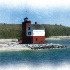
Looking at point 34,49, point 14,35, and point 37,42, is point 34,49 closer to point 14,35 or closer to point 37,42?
point 37,42

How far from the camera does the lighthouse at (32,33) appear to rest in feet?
184

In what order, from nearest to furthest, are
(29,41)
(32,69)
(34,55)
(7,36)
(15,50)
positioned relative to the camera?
(32,69) → (34,55) → (15,50) → (29,41) → (7,36)

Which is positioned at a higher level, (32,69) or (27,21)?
(27,21)

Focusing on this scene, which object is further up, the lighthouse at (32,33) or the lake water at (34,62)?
the lighthouse at (32,33)

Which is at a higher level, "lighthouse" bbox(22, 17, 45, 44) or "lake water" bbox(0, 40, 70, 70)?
"lighthouse" bbox(22, 17, 45, 44)

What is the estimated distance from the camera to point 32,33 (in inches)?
2226

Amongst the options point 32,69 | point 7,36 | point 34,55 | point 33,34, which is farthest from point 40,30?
point 7,36

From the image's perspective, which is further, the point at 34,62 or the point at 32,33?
the point at 32,33

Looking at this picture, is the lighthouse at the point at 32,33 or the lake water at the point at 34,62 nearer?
the lake water at the point at 34,62

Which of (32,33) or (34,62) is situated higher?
(32,33)

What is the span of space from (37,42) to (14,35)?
44491 mm

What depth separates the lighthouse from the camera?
5606 cm

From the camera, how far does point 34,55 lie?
40.9 m

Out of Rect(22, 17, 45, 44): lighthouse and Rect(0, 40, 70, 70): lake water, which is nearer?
Rect(0, 40, 70, 70): lake water
